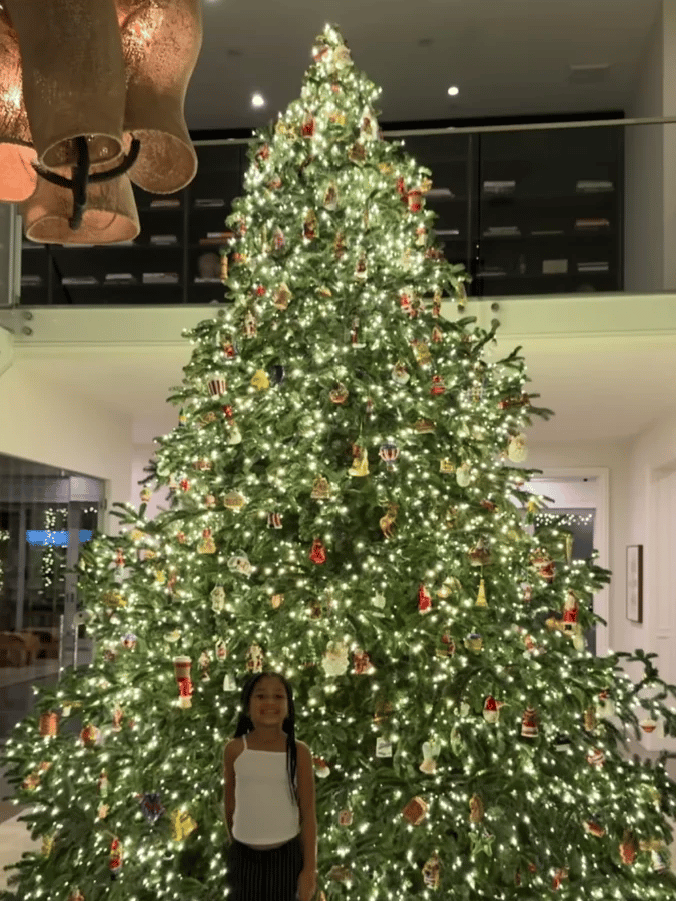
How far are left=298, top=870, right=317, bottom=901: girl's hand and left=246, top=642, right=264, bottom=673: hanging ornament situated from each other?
0.96 m

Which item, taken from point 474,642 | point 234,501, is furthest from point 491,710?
point 234,501

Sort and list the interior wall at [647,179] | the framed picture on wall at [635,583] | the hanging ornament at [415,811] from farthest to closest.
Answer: the framed picture on wall at [635,583], the interior wall at [647,179], the hanging ornament at [415,811]

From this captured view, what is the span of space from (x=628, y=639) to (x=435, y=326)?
730 centimetres

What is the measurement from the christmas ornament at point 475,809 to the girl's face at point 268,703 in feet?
2.82

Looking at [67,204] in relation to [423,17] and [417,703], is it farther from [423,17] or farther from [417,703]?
[423,17]

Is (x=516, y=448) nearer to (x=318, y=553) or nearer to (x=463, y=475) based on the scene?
(x=463, y=475)

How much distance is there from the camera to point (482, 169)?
21.6 ft

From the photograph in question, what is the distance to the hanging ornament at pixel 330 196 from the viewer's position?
4.04m

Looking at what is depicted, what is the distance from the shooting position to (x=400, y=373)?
12.9ft

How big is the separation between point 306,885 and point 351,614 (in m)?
1.06

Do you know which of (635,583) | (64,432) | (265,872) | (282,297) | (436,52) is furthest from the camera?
(635,583)

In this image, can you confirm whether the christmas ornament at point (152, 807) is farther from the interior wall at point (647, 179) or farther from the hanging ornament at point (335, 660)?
the interior wall at point (647, 179)

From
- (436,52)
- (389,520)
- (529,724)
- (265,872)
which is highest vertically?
(436,52)

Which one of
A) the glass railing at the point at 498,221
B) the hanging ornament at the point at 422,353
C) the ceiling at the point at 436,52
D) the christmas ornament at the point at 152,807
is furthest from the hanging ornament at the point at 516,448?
the ceiling at the point at 436,52
